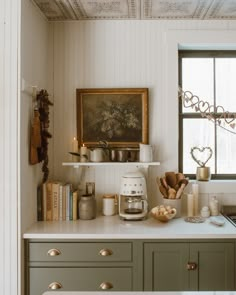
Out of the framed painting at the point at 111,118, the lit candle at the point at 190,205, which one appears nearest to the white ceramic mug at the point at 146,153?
the framed painting at the point at 111,118

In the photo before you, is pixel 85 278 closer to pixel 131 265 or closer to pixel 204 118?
pixel 131 265

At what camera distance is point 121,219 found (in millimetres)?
2744

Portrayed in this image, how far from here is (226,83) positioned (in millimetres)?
3170

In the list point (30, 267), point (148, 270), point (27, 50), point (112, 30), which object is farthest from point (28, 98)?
point (148, 270)

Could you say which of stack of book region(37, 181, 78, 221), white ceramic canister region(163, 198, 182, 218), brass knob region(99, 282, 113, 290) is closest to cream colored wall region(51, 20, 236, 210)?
white ceramic canister region(163, 198, 182, 218)

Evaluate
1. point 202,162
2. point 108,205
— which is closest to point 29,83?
point 108,205

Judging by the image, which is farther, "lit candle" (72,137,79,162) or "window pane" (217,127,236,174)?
"window pane" (217,127,236,174)

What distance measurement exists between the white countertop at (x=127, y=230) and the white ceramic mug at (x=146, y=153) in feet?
1.62

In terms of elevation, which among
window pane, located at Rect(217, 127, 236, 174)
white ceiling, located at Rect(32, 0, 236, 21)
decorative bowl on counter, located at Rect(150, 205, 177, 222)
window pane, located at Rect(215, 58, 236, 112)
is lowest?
decorative bowl on counter, located at Rect(150, 205, 177, 222)

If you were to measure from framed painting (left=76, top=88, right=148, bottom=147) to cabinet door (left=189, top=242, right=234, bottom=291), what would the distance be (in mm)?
1042

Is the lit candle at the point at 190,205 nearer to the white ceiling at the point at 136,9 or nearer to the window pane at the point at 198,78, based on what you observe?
the window pane at the point at 198,78

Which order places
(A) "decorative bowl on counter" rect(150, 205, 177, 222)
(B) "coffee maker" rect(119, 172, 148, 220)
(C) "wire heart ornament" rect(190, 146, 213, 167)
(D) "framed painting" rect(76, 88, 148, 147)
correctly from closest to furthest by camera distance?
(A) "decorative bowl on counter" rect(150, 205, 177, 222) < (B) "coffee maker" rect(119, 172, 148, 220) < (D) "framed painting" rect(76, 88, 148, 147) < (C) "wire heart ornament" rect(190, 146, 213, 167)

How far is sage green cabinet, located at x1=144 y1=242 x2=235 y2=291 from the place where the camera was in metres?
2.36

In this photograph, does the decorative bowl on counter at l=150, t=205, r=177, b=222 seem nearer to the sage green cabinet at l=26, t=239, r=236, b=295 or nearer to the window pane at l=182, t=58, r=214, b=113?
the sage green cabinet at l=26, t=239, r=236, b=295
